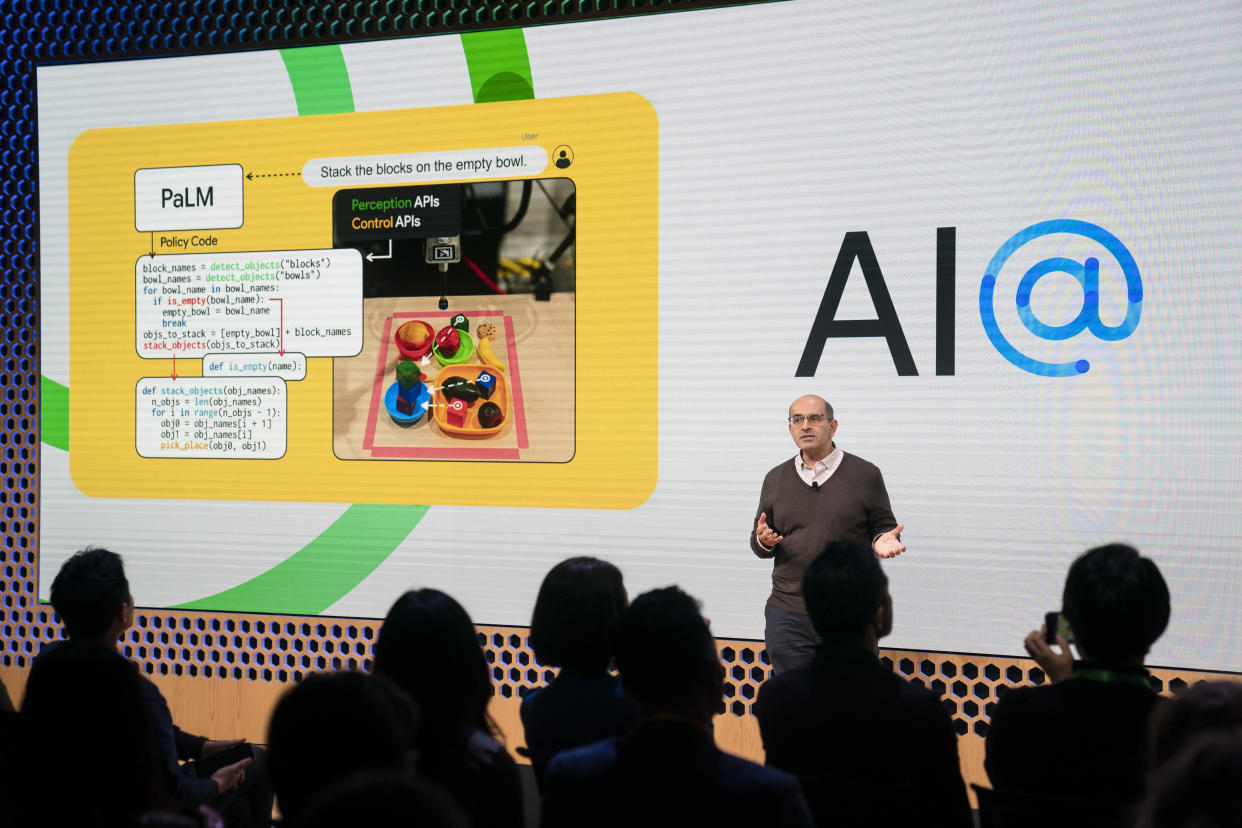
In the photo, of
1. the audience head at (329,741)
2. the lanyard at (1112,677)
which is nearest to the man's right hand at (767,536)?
the lanyard at (1112,677)

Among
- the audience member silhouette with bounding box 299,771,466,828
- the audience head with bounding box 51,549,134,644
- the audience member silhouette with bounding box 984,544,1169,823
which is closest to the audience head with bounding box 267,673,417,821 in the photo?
the audience member silhouette with bounding box 299,771,466,828

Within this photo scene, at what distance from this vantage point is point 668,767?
4.88 ft

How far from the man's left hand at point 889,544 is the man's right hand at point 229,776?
2.17 meters

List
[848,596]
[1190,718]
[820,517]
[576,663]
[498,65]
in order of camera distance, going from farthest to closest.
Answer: [498,65]
[820,517]
[576,663]
[848,596]
[1190,718]

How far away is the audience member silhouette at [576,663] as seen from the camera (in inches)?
84.8

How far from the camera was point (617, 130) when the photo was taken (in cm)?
419

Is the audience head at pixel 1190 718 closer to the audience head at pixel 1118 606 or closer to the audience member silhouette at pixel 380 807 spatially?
the audience head at pixel 1118 606

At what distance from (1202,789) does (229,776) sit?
235 centimetres

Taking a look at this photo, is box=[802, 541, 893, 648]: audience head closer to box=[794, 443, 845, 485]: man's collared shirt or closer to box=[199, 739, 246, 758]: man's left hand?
box=[794, 443, 845, 485]: man's collared shirt

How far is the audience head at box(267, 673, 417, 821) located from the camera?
1239mm

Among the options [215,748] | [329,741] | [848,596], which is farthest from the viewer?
[215,748]

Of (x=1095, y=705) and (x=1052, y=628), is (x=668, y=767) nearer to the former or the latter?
(x=1095, y=705)

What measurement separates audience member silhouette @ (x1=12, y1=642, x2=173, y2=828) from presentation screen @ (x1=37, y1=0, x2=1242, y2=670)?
2.63 m

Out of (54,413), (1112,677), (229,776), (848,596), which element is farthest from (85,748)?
(54,413)
